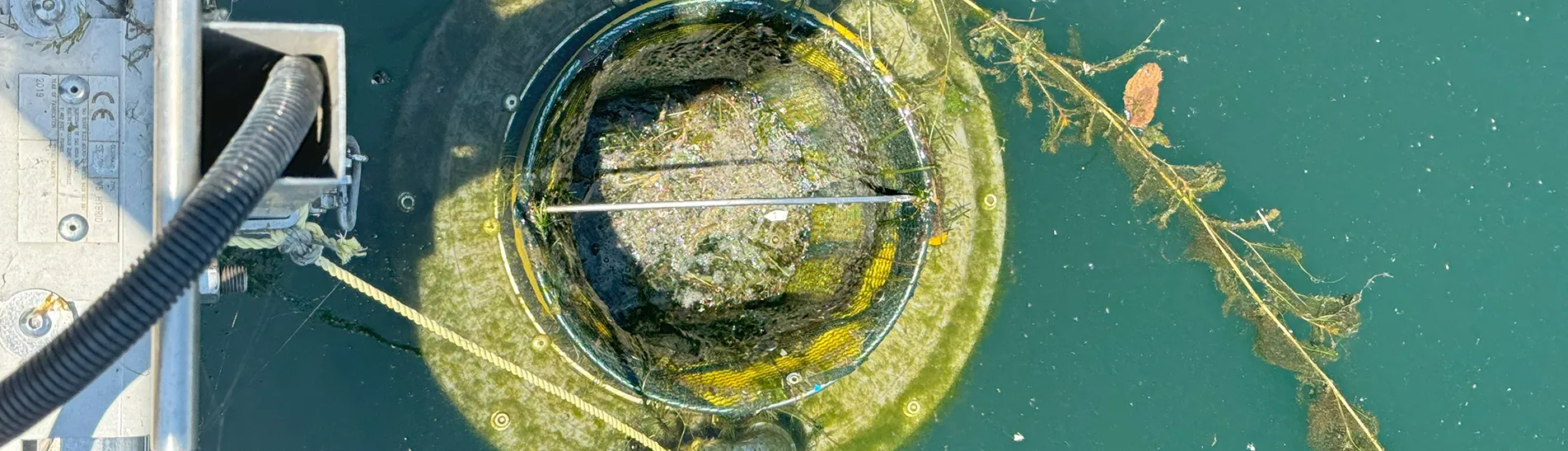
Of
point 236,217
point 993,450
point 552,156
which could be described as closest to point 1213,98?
point 993,450

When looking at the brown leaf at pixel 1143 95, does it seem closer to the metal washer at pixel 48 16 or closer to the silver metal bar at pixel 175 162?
the silver metal bar at pixel 175 162

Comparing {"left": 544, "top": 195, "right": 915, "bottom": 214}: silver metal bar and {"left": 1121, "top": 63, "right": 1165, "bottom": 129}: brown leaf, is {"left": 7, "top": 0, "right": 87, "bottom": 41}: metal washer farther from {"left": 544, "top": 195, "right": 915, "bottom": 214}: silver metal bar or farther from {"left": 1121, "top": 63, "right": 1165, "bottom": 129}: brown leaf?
{"left": 1121, "top": 63, "right": 1165, "bottom": 129}: brown leaf

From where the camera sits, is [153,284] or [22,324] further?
[22,324]

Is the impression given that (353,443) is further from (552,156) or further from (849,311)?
(849,311)

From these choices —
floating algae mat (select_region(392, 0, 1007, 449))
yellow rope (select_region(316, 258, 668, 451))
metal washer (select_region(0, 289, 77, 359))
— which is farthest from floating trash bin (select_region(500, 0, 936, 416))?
metal washer (select_region(0, 289, 77, 359))

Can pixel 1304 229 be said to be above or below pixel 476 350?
above

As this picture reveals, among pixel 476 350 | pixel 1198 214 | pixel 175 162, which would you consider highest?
pixel 175 162

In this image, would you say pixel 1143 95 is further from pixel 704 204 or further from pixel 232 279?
pixel 232 279

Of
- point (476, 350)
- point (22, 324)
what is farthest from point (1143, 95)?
point (22, 324)
